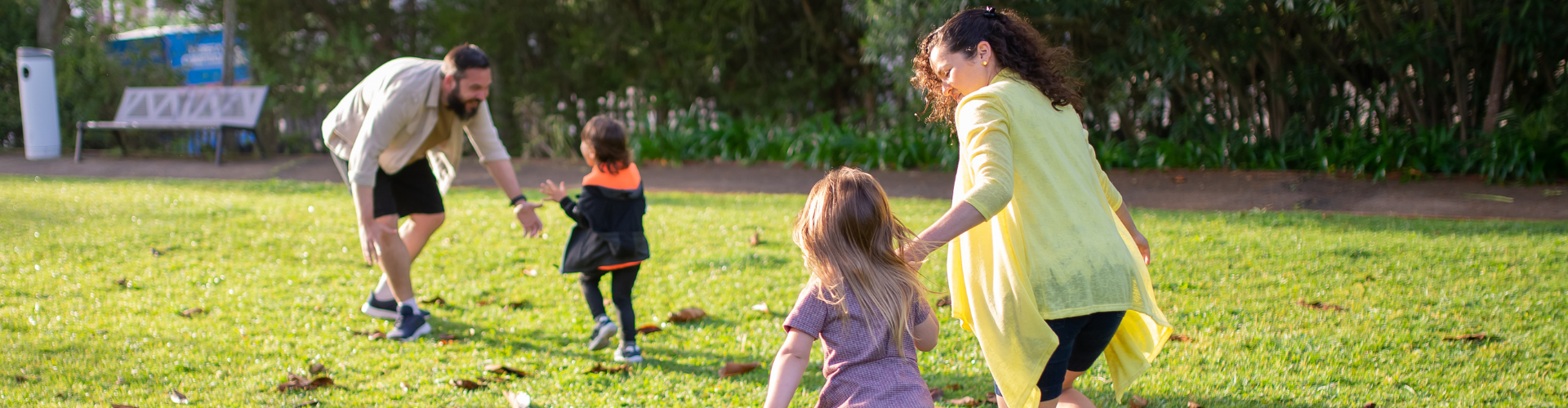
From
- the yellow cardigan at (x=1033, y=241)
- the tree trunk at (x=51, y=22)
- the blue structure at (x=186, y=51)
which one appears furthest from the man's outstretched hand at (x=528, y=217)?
the tree trunk at (x=51, y=22)

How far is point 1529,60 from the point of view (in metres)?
7.93

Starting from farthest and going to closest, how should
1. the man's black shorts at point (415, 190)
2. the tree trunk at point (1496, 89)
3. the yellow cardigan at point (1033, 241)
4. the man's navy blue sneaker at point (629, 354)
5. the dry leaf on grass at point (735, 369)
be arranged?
the tree trunk at point (1496, 89)
the man's black shorts at point (415, 190)
the man's navy blue sneaker at point (629, 354)
the dry leaf on grass at point (735, 369)
the yellow cardigan at point (1033, 241)

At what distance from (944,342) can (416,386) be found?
2043mm

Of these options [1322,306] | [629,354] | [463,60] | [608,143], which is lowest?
[629,354]

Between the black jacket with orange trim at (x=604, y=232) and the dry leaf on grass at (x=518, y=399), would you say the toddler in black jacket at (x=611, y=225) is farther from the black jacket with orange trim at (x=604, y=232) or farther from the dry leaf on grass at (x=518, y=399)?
the dry leaf on grass at (x=518, y=399)

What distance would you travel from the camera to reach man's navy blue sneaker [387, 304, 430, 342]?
170 inches

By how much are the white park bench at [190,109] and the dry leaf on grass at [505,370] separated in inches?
419

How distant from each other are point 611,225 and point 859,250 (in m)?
1.96

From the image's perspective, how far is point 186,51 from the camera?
1638 cm

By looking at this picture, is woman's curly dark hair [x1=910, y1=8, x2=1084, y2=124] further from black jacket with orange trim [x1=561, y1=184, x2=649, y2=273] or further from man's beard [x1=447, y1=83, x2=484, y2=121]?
man's beard [x1=447, y1=83, x2=484, y2=121]

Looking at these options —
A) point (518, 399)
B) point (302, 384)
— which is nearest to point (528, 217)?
point (518, 399)

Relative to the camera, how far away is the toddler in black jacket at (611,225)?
12.8 ft

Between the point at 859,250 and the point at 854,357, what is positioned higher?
the point at 859,250

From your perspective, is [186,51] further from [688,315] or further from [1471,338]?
[1471,338]
